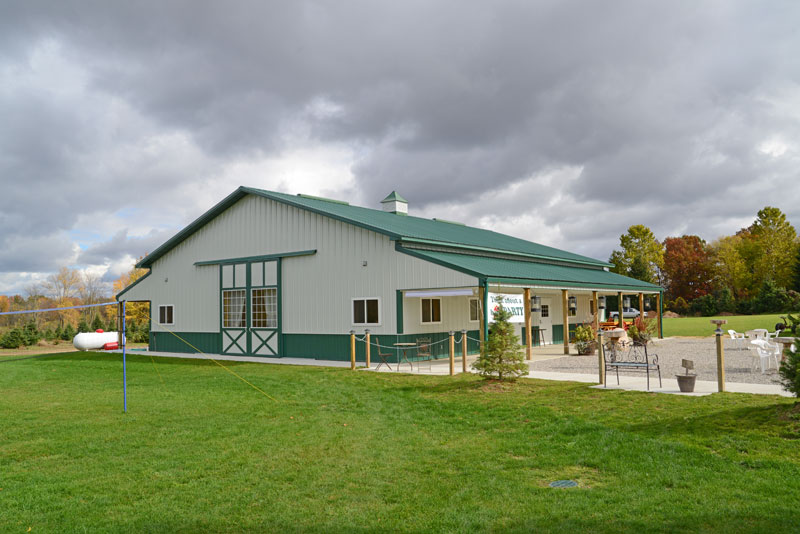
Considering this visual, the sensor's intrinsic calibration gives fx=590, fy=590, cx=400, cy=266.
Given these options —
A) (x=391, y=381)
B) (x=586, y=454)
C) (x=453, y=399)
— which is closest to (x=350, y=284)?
(x=391, y=381)

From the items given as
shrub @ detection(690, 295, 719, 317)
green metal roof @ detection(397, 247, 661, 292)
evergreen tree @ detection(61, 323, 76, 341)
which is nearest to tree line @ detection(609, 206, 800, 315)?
shrub @ detection(690, 295, 719, 317)

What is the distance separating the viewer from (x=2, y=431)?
943cm

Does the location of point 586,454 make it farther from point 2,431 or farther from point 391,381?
point 2,431

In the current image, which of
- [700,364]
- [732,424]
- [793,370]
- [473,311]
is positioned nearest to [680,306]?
[473,311]

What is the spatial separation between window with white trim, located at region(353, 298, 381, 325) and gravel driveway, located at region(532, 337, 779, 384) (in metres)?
5.30

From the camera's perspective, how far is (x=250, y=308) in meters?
23.4

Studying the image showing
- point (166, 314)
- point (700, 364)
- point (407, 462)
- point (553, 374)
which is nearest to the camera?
point (407, 462)

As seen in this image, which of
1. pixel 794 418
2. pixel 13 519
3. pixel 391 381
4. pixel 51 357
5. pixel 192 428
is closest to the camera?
pixel 13 519

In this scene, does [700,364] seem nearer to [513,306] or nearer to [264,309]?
[513,306]

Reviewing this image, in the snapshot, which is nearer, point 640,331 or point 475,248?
point 640,331

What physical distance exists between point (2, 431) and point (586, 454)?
352 inches

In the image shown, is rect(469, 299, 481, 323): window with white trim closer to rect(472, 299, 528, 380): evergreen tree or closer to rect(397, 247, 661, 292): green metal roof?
A: rect(397, 247, 661, 292): green metal roof

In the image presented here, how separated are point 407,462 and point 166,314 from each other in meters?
22.7

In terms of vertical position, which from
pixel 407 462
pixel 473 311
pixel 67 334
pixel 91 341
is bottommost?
pixel 407 462
